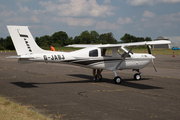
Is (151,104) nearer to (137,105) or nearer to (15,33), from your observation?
(137,105)

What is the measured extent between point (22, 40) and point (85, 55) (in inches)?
133

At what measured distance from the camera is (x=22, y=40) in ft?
37.0

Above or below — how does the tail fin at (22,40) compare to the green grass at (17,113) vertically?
above

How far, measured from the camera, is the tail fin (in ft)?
36.2

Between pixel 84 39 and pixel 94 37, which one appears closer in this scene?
pixel 84 39

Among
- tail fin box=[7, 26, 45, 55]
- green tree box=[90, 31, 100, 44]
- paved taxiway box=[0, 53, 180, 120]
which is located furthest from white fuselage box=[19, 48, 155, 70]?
green tree box=[90, 31, 100, 44]

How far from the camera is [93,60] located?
1252 centimetres

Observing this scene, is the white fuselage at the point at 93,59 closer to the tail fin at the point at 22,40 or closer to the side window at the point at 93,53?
the side window at the point at 93,53

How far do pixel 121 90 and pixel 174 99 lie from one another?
100 inches

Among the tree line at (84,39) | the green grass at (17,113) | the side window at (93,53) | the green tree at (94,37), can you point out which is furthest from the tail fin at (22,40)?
the green tree at (94,37)

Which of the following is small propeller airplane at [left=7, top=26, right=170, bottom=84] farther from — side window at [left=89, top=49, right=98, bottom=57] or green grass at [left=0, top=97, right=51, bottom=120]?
green grass at [left=0, top=97, right=51, bottom=120]

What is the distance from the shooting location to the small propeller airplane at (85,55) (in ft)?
36.6

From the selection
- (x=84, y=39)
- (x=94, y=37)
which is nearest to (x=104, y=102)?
(x=84, y=39)

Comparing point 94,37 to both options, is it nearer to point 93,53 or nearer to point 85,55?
point 93,53
